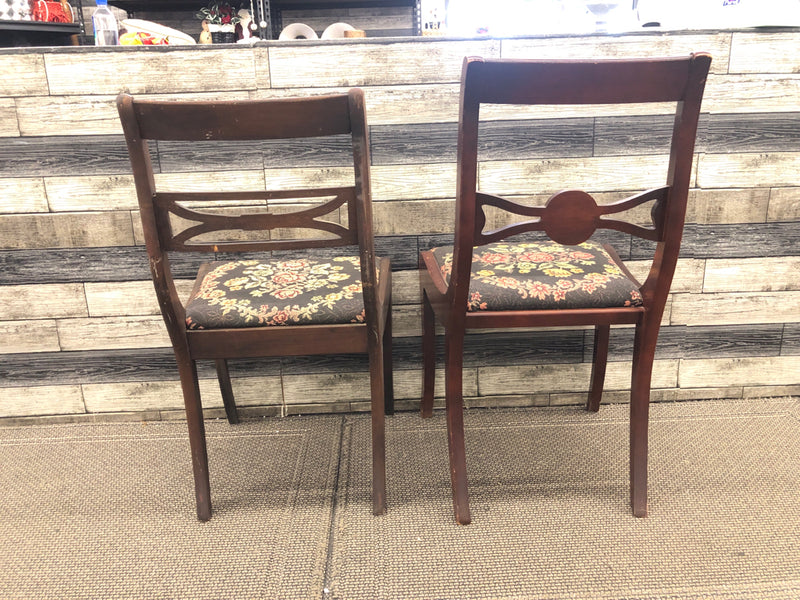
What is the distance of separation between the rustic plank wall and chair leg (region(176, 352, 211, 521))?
19.3 inches

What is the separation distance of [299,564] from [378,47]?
1318 millimetres

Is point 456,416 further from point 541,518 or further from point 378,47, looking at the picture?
point 378,47

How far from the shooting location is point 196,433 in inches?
56.9

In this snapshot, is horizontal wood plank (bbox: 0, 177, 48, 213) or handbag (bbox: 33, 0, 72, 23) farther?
handbag (bbox: 33, 0, 72, 23)

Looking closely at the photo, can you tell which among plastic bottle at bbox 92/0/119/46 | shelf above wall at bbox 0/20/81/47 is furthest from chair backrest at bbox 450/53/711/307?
shelf above wall at bbox 0/20/81/47

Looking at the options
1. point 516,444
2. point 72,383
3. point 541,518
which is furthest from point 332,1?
point 541,518

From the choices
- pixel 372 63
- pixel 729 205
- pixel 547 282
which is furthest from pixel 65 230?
pixel 729 205

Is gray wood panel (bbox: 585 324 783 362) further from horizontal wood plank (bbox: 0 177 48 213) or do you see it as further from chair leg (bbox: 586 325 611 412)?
horizontal wood plank (bbox: 0 177 48 213)

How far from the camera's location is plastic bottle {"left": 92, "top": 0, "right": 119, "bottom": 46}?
1679 mm

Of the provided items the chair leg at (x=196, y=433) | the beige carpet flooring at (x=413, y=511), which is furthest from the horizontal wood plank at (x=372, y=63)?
the beige carpet flooring at (x=413, y=511)

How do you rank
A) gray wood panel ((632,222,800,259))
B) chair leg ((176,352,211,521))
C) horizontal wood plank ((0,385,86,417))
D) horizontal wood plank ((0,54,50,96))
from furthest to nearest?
horizontal wood plank ((0,385,86,417)) < gray wood panel ((632,222,800,259)) < horizontal wood plank ((0,54,50,96)) < chair leg ((176,352,211,521))

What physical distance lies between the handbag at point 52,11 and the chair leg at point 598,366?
2.40 meters

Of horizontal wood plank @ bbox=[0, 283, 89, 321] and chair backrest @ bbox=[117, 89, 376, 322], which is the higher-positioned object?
chair backrest @ bbox=[117, 89, 376, 322]

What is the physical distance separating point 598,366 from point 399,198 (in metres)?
0.81
